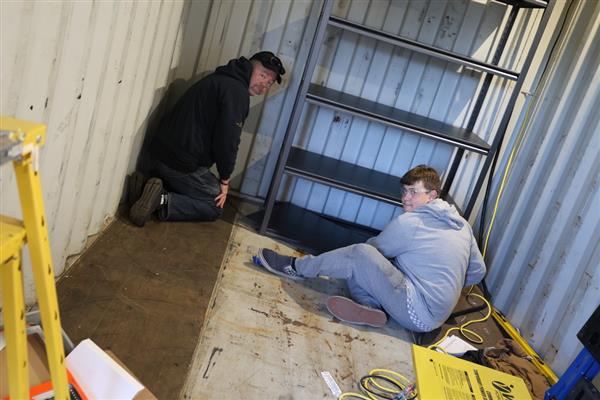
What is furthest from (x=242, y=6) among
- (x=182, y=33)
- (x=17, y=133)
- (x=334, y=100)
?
(x=17, y=133)

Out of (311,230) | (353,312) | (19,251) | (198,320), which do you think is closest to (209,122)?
(311,230)

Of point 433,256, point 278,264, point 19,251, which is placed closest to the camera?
point 19,251

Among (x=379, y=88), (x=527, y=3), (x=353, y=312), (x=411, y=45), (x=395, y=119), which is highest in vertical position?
(x=527, y=3)

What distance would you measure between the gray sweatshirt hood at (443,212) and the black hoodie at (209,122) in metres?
1.36

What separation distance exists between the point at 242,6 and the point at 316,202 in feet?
5.39

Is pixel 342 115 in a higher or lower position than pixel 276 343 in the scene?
higher

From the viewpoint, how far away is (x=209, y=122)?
12.3 feet

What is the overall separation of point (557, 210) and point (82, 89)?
288 cm

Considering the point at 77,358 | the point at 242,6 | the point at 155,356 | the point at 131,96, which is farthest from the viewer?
the point at 242,6

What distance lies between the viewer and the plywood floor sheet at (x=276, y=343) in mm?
2480

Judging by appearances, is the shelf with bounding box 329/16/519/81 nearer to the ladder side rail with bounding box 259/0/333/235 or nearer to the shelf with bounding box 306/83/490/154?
the ladder side rail with bounding box 259/0/333/235

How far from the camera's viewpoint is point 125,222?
359cm

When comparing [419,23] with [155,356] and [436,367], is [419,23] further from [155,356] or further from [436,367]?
[155,356]

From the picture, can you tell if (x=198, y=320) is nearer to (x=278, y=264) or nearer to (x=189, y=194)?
(x=278, y=264)
